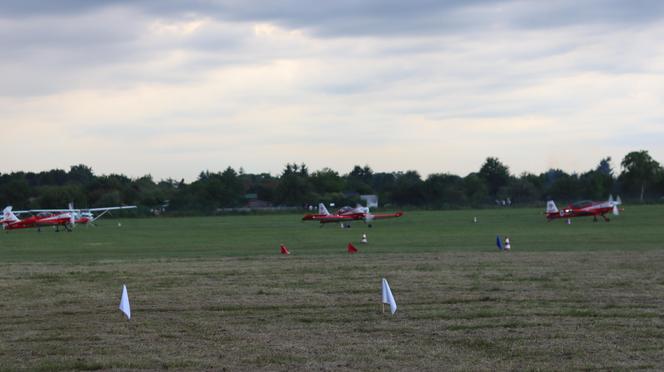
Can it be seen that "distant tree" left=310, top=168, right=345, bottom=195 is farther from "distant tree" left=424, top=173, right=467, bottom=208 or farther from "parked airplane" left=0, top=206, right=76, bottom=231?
"parked airplane" left=0, top=206, right=76, bottom=231

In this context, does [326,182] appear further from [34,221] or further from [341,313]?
[341,313]

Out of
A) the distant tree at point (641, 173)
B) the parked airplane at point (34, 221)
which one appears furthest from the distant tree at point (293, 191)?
the parked airplane at point (34, 221)

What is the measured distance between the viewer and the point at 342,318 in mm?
14250

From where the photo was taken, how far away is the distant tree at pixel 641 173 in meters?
126

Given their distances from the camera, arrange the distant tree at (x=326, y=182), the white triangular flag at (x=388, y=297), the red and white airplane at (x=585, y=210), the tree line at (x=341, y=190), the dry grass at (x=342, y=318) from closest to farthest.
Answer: the dry grass at (x=342, y=318)
the white triangular flag at (x=388, y=297)
the red and white airplane at (x=585, y=210)
the tree line at (x=341, y=190)
the distant tree at (x=326, y=182)

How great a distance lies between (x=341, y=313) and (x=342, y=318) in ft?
1.74

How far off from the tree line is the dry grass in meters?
90.6

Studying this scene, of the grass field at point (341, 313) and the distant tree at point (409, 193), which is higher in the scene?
the distant tree at point (409, 193)

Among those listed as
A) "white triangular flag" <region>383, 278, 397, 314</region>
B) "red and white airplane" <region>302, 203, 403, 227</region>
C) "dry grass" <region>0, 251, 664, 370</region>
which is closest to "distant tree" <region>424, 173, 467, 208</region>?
"red and white airplane" <region>302, 203, 403, 227</region>

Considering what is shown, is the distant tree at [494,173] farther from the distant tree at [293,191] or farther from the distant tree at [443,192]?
the distant tree at [293,191]

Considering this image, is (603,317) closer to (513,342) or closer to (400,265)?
(513,342)

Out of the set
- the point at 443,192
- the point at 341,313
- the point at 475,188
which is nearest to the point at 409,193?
the point at 443,192

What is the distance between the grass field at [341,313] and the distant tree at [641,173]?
341 feet

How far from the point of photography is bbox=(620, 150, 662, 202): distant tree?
12562 centimetres
